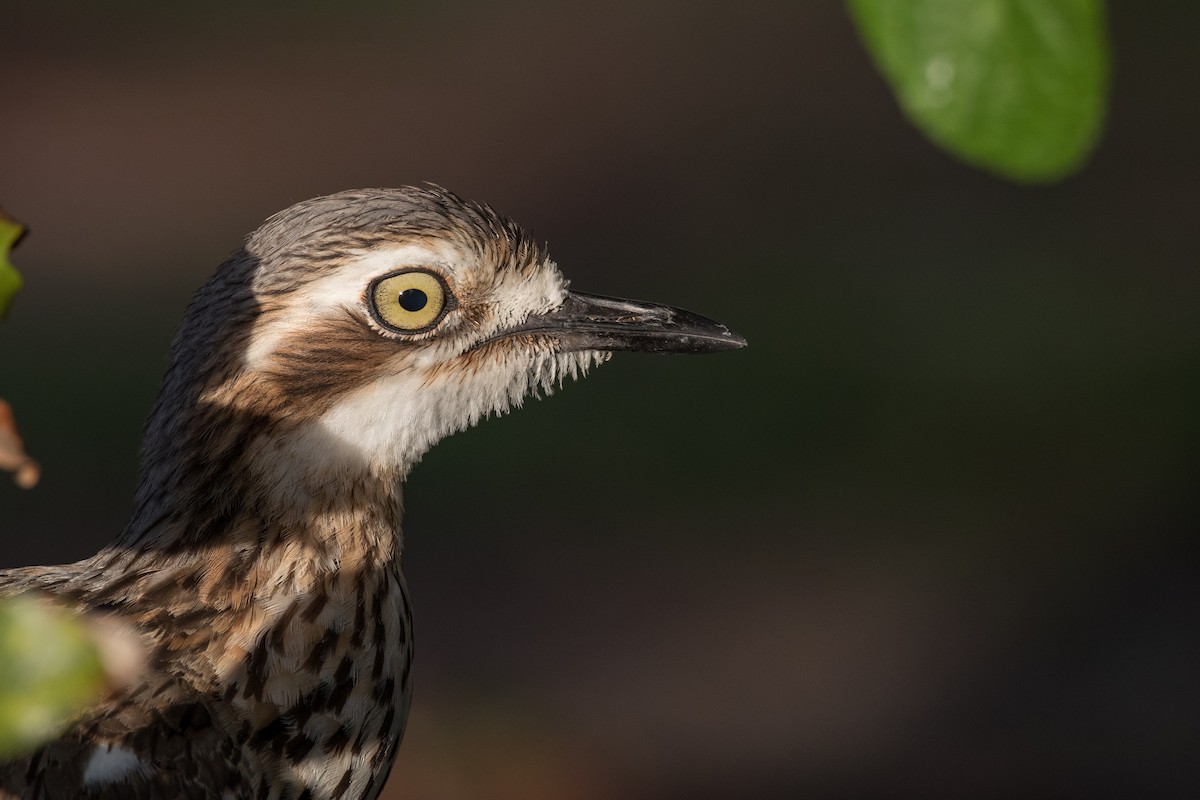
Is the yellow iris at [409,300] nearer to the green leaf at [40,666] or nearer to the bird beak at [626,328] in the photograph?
the bird beak at [626,328]

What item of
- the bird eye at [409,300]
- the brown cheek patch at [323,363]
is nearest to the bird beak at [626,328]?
the bird eye at [409,300]

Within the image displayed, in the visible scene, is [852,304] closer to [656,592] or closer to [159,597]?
[656,592]

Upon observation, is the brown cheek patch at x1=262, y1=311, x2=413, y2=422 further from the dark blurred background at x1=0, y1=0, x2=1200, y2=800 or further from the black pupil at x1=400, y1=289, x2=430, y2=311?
the dark blurred background at x1=0, y1=0, x2=1200, y2=800

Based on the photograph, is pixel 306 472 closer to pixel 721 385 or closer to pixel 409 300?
pixel 409 300

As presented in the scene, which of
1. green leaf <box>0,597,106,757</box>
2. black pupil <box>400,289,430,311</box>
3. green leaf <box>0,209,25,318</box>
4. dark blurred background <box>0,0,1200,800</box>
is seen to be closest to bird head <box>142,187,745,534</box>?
black pupil <box>400,289,430,311</box>

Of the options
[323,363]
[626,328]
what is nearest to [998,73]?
[323,363]

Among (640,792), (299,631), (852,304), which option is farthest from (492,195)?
(299,631)

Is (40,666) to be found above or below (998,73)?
below
